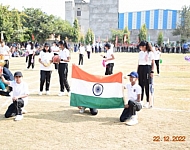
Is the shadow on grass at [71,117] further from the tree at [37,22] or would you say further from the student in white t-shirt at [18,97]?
the tree at [37,22]

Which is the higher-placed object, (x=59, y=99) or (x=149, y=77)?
(x=149, y=77)

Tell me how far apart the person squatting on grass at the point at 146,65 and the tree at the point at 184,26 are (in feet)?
219

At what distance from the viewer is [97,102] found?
273 inches

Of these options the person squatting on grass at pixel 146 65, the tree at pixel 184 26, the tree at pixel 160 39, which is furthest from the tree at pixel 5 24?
the tree at pixel 184 26

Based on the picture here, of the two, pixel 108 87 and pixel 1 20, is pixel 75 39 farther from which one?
pixel 108 87

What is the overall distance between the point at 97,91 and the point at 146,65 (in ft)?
5.74

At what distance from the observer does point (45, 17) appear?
5259 cm

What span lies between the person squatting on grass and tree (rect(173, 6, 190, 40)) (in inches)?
2633

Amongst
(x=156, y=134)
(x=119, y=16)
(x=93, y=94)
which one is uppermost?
(x=119, y=16)

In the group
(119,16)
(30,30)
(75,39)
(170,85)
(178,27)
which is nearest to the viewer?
(170,85)

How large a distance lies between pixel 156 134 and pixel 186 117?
161cm

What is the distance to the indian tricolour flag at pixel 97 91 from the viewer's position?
269 inches

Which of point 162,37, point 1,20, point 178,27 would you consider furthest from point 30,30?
point 178,27

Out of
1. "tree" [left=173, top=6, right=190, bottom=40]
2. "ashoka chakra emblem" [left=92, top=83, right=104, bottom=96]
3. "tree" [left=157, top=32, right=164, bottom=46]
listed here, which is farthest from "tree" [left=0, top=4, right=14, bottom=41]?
"tree" [left=173, top=6, right=190, bottom=40]
